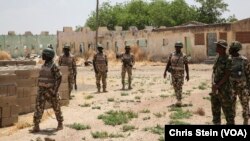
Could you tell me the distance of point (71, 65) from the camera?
→ 15.7 meters

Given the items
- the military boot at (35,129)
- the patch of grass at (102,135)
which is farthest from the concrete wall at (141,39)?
the military boot at (35,129)

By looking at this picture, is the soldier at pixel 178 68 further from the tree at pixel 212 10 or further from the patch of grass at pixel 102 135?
the tree at pixel 212 10

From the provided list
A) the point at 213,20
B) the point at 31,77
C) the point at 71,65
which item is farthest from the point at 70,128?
the point at 213,20

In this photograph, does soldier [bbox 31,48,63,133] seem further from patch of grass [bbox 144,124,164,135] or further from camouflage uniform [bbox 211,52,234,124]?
camouflage uniform [bbox 211,52,234,124]

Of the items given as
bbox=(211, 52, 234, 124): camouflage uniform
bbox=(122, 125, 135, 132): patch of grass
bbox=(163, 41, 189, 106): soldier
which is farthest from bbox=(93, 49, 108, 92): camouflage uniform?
bbox=(211, 52, 234, 124): camouflage uniform

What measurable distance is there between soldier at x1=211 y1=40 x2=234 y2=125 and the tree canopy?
52670 mm

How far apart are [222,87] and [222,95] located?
155mm

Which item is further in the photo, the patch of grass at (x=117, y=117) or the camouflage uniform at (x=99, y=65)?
the camouflage uniform at (x=99, y=65)

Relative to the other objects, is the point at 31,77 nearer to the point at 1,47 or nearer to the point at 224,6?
the point at 1,47

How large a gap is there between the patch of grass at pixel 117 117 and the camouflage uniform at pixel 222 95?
9.77 feet

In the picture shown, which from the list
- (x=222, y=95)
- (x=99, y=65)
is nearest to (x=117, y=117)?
(x=222, y=95)

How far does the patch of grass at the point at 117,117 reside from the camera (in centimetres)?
1096

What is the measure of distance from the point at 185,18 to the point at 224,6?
23.6 feet

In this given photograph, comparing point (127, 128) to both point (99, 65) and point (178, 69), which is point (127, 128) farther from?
point (99, 65)
